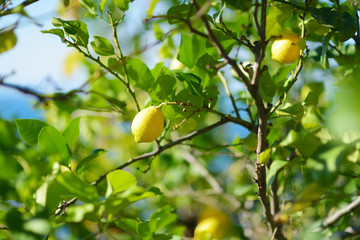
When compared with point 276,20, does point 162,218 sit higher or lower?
lower

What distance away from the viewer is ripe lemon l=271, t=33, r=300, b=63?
74 centimetres

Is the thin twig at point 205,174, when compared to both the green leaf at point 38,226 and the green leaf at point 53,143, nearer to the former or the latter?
the green leaf at point 53,143

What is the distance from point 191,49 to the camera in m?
0.81

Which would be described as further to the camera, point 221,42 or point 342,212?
point 221,42

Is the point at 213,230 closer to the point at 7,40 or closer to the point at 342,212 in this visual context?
the point at 342,212

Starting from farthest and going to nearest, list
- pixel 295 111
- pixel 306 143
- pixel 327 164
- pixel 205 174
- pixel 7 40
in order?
pixel 205 174 < pixel 7 40 < pixel 295 111 < pixel 306 143 < pixel 327 164

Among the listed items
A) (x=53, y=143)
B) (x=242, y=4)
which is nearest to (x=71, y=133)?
(x=53, y=143)

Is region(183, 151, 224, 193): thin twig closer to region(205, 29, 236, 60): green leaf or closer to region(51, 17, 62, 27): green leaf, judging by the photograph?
region(205, 29, 236, 60): green leaf

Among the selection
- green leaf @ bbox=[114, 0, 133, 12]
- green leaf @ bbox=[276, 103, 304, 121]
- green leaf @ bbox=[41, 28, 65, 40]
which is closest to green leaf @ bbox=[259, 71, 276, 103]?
green leaf @ bbox=[276, 103, 304, 121]

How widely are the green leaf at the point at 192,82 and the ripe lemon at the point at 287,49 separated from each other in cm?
19

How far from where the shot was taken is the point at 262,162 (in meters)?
0.59

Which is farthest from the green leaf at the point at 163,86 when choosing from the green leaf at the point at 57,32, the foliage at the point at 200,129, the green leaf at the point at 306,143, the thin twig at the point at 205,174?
the thin twig at the point at 205,174

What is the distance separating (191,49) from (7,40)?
385 millimetres

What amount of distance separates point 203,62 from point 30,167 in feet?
1.46
